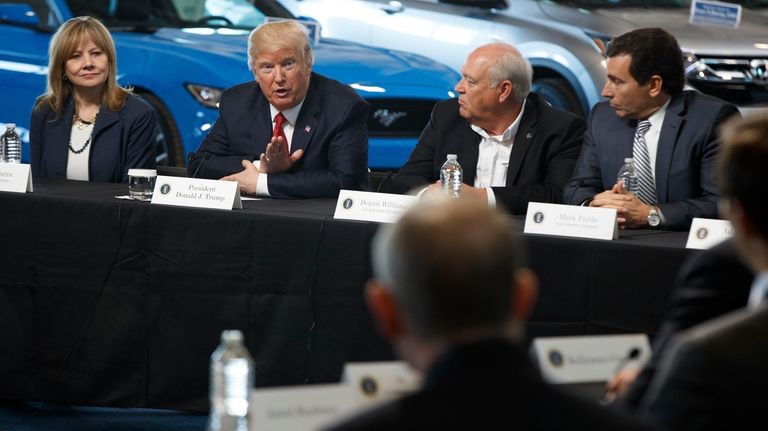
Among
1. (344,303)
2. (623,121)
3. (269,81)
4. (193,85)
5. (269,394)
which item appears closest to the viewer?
(269,394)

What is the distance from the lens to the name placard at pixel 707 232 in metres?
3.71

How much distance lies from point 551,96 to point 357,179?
124 inches

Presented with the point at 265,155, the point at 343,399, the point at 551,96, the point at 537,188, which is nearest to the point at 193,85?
the point at 551,96

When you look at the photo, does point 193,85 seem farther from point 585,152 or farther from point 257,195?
point 585,152

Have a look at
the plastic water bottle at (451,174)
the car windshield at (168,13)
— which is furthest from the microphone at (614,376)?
the car windshield at (168,13)

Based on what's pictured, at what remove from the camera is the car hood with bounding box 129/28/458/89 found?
744 cm

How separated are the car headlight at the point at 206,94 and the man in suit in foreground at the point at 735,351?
18.6ft

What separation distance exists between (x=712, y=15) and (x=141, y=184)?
4.53 meters

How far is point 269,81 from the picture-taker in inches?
198

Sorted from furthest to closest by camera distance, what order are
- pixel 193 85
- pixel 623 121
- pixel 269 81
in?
pixel 193 85 < pixel 269 81 < pixel 623 121

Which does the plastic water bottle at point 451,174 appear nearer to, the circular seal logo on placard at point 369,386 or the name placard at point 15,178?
the name placard at point 15,178

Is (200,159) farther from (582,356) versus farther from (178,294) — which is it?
(582,356)

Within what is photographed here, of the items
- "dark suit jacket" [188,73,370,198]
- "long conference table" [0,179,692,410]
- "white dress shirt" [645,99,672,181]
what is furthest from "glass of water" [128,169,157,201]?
"white dress shirt" [645,99,672,181]

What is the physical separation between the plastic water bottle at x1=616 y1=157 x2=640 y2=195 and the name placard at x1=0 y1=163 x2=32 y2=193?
203 centimetres
